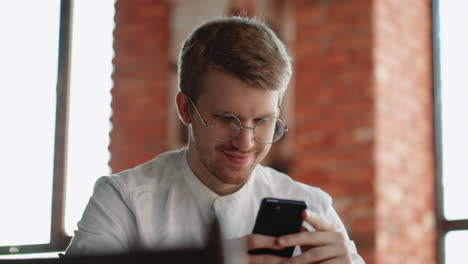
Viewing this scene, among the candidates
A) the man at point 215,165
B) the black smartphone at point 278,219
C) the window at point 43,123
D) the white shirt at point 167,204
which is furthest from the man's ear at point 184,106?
the window at point 43,123

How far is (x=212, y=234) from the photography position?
0.51 meters

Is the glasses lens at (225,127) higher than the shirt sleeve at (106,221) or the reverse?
higher

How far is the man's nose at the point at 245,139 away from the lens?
1491 mm

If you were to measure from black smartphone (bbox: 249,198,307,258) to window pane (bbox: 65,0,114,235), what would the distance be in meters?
2.07

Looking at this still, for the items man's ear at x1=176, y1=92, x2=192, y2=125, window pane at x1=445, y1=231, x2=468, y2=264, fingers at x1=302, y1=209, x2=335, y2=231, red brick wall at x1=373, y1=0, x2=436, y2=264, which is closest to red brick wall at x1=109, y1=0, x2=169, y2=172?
red brick wall at x1=373, y1=0, x2=436, y2=264

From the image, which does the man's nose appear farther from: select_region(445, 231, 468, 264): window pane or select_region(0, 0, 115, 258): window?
select_region(445, 231, 468, 264): window pane

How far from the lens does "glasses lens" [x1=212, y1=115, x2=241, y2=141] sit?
1.52 metres

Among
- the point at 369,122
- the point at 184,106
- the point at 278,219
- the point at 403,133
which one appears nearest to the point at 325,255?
the point at 278,219

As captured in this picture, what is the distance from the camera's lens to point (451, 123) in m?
3.50

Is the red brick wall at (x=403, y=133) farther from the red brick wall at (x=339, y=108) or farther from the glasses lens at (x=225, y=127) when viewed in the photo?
the glasses lens at (x=225, y=127)

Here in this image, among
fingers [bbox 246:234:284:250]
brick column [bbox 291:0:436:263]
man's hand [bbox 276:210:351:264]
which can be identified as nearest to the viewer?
fingers [bbox 246:234:284:250]

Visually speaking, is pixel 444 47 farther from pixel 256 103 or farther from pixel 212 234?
pixel 212 234

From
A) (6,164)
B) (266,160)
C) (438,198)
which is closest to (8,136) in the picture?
(6,164)

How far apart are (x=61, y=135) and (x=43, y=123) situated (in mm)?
115
